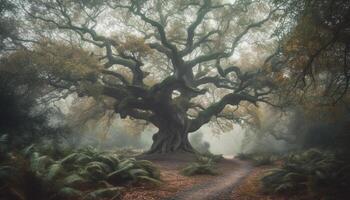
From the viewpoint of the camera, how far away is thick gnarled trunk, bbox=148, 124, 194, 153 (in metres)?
23.7

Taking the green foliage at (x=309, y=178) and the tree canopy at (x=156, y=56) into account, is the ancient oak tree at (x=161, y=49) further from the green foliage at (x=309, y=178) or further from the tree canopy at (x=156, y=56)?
the green foliage at (x=309, y=178)

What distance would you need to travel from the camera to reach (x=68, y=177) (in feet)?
26.0

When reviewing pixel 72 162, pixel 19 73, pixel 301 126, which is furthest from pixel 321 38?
pixel 301 126

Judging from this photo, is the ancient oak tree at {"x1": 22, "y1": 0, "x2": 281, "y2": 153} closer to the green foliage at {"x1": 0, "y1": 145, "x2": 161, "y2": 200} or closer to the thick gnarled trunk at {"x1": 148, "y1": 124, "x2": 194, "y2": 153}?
the thick gnarled trunk at {"x1": 148, "y1": 124, "x2": 194, "y2": 153}

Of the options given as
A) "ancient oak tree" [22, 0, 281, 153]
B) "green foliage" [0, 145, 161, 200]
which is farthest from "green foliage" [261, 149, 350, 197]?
"ancient oak tree" [22, 0, 281, 153]

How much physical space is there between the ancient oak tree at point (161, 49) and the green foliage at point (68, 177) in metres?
9.95

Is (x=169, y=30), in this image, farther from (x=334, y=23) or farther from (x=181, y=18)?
(x=334, y=23)

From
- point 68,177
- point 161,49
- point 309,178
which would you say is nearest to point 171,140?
point 161,49

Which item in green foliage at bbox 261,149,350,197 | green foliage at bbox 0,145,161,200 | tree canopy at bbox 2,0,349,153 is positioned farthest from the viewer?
tree canopy at bbox 2,0,349,153

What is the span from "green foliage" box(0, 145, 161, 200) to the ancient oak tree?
9.95 meters

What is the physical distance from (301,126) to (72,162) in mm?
27918

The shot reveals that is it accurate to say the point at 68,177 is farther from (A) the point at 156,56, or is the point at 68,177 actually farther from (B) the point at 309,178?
(A) the point at 156,56

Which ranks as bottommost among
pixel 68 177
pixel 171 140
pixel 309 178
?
pixel 68 177

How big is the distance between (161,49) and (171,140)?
24.3ft
